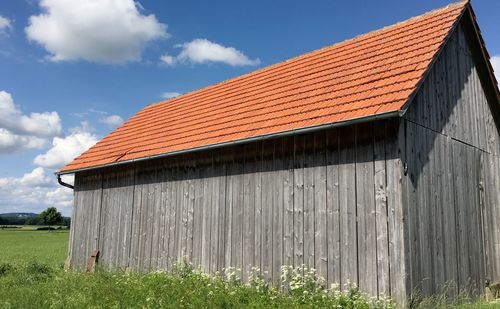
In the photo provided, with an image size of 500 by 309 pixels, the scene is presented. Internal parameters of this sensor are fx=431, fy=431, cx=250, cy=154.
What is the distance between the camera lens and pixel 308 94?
9336 mm

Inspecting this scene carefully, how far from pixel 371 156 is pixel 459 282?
3199mm

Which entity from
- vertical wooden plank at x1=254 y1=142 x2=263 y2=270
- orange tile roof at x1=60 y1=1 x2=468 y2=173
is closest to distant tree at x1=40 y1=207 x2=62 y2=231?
orange tile roof at x1=60 y1=1 x2=468 y2=173

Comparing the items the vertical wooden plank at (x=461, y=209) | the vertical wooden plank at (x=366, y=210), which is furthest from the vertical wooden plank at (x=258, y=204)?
the vertical wooden plank at (x=461, y=209)

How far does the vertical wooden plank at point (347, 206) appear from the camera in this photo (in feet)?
23.8

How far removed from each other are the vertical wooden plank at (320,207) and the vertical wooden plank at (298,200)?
309 mm

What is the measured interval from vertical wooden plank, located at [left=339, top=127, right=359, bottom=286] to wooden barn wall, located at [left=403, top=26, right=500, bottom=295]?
876 mm

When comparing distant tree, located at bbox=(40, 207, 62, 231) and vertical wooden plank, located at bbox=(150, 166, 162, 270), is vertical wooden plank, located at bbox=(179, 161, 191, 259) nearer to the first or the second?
vertical wooden plank, located at bbox=(150, 166, 162, 270)

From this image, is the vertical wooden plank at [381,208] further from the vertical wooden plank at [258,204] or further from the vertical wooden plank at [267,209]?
the vertical wooden plank at [258,204]

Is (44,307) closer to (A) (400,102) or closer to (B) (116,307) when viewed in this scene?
(B) (116,307)

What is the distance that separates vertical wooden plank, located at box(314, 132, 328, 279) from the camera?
→ 7656 millimetres

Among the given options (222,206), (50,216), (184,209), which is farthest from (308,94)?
(50,216)

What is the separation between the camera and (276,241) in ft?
27.8

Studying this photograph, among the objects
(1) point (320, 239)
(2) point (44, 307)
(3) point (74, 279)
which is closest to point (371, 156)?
(1) point (320, 239)

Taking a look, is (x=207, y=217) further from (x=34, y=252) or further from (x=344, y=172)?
(x=34, y=252)
